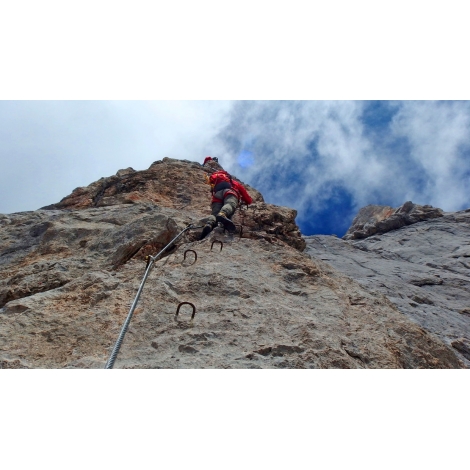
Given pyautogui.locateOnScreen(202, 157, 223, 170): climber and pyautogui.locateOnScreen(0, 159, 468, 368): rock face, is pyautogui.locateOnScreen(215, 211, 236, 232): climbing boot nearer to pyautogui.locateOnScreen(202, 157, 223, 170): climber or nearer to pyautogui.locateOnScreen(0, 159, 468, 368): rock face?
pyautogui.locateOnScreen(0, 159, 468, 368): rock face

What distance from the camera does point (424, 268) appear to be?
32.3ft

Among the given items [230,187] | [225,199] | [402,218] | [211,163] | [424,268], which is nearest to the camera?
[225,199]

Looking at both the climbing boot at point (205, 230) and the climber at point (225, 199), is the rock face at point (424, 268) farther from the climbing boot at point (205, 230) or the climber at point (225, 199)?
the climbing boot at point (205, 230)

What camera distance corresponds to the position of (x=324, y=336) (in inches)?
153

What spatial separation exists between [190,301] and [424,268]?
713cm

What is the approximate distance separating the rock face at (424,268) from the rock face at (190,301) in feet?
2.07

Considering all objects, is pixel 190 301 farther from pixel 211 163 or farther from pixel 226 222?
pixel 211 163

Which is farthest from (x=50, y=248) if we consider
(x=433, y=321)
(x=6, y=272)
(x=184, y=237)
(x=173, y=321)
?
(x=433, y=321)

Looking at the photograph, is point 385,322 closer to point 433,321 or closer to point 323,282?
point 323,282

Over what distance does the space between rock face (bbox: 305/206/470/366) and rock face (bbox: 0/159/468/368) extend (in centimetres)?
63

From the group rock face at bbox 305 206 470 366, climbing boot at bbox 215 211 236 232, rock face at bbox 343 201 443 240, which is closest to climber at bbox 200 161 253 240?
climbing boot at bbox 215 211 236 232

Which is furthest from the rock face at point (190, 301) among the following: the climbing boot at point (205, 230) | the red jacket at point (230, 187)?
the red jacket at point (230, 187)

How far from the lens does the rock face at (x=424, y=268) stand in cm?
602

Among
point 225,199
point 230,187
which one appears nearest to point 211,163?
point 230,187
